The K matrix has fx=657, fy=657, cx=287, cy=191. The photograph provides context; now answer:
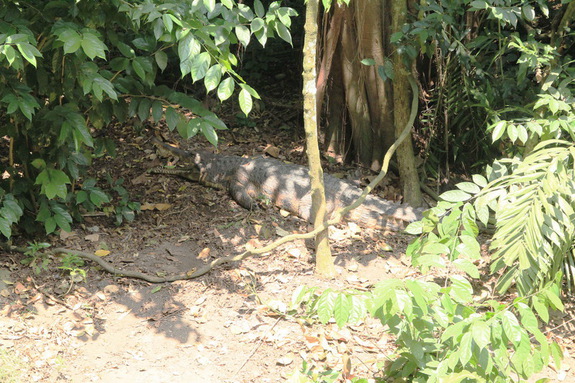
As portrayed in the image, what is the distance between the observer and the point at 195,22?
325 centimetres

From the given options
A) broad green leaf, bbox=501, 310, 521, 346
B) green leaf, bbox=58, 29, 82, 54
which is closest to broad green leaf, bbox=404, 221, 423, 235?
broad green leaf, bbox=501, 310, 521, 346

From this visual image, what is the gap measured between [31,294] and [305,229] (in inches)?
80.7

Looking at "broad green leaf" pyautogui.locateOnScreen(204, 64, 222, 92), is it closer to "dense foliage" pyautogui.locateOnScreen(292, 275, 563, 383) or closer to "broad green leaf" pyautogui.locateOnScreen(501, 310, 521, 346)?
"dense foliage" pyautogui.locateOnScreen(292, 275, 563, 383)

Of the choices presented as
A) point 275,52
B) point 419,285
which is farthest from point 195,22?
point 275,52

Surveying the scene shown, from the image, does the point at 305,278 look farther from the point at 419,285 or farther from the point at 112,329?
the point at 419,285

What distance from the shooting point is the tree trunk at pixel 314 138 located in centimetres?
397

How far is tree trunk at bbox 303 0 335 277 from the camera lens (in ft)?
13.0

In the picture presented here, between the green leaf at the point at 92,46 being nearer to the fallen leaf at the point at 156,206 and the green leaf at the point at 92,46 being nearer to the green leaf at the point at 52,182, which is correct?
the green leaf at the point at 52,182

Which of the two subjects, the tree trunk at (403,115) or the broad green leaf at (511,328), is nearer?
the broad green leaf at (511,328)

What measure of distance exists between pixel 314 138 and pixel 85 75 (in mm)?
1401

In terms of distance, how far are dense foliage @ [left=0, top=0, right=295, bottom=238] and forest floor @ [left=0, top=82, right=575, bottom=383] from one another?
373mm

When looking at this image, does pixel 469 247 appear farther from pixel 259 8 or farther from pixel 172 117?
pixel 172 117

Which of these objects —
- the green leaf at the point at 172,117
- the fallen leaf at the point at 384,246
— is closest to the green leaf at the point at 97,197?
the green leaf at the point at 172,117

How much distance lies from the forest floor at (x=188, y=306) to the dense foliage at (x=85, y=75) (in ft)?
1.22
